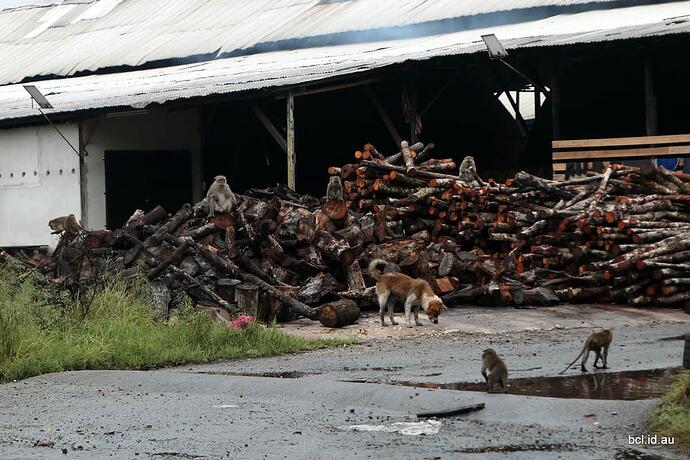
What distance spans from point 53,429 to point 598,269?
11233 mm

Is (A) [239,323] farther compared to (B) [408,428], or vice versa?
(A) [239,323]

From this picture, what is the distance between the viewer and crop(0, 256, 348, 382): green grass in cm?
1395

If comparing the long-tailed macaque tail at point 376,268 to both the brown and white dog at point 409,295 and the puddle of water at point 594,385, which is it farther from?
the puddle of water at point 594,385

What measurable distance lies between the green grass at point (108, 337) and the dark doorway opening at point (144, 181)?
11.7 meters

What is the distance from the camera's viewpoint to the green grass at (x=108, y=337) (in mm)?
13945

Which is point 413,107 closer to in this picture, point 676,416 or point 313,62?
point 313,62

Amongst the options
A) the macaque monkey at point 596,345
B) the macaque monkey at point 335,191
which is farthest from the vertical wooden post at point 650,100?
the macaque monkey at point 596,345

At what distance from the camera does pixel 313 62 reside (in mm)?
29250

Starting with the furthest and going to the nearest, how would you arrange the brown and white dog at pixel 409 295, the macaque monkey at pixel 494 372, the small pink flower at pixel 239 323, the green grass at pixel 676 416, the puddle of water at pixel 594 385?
the brown and white dog at pixel 409 295
the small pink flower at pixel 239 323
the puddle of water at pixel 594 385
the macaque monkey at pixel 494 372
the green grass at pixel 676 416

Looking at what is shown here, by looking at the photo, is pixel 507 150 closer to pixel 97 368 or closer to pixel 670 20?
pixel 670 20

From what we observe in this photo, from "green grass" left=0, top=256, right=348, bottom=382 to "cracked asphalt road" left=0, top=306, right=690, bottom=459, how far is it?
1.46 ft

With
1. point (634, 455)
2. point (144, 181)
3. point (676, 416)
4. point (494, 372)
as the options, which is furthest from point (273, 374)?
point (144, 181)

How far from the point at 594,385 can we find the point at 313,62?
18.6 m

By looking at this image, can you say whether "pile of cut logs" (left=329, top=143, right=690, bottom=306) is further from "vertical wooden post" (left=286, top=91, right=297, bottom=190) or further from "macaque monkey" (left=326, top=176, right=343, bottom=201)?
"vertical wooden post" (left=286, top=91, right=297, bottom=190)
